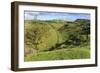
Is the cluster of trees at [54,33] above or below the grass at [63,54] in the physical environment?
above

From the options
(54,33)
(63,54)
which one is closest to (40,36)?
(54,33)

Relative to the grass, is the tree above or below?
above

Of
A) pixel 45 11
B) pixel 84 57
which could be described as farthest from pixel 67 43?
pixel 45 11

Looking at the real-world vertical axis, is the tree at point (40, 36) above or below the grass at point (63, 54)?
above

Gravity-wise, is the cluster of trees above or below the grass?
above
